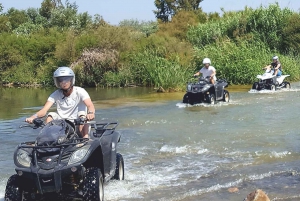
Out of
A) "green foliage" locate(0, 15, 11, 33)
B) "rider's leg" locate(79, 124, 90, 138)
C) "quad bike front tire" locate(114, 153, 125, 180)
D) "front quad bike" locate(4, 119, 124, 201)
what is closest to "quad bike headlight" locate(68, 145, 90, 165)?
"front quad bike" locate(4, 119, 124, 201)

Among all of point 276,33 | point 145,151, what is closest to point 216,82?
point 145,151

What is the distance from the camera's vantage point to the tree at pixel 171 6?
6250cm

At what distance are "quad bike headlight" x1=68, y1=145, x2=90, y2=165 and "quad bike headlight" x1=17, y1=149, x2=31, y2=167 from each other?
19.8 inches

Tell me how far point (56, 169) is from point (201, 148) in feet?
16.2

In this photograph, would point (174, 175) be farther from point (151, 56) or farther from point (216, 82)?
point (151, 56)

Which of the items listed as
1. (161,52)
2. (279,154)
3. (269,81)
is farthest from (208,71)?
(161,52)

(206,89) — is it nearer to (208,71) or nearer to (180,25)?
(208,71)

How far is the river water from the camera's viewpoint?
7168 mm

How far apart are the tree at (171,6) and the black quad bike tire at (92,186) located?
5709cm

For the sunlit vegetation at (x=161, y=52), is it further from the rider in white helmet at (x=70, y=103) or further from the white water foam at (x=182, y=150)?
the rider in white helmet at (x=70, y=103)

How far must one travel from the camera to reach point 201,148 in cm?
1024

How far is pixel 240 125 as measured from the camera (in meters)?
12.9

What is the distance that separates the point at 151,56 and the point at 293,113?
49.4 feet

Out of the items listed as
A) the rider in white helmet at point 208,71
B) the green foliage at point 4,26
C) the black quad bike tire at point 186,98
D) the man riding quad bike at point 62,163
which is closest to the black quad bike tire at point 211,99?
the rider in white helmet at point 208,71
